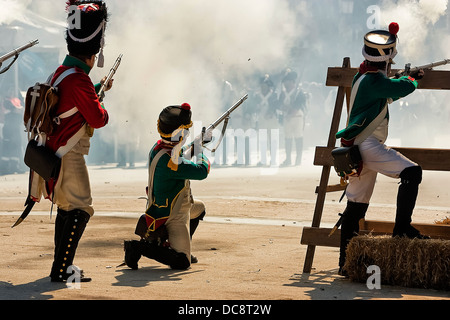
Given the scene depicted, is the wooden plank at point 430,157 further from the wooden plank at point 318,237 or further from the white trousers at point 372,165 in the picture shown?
the wooden plank at point 318,237

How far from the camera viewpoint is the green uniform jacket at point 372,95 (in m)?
5.25

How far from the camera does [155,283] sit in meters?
5.06

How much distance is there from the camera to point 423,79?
5.61m

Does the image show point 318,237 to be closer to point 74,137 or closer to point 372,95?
point 372,95

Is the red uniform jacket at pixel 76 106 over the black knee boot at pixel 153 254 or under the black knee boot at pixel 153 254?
over

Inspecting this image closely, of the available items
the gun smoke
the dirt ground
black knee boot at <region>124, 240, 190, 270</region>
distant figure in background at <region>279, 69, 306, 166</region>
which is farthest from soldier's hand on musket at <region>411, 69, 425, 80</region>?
the gun smoke

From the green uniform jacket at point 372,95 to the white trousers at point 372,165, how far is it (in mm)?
117

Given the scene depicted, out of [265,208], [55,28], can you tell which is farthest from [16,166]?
[265,208]

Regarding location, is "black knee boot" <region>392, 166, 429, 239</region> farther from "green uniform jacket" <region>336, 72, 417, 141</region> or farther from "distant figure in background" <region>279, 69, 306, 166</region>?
"distant figure in background" <region>279, 69, 306, 166</region>

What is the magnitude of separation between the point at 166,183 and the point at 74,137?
94 centimetres

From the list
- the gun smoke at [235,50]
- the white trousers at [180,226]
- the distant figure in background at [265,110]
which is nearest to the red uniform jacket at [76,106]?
the white trousers at [180,226]

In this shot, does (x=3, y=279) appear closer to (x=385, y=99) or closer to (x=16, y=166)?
(x=385, y=99)

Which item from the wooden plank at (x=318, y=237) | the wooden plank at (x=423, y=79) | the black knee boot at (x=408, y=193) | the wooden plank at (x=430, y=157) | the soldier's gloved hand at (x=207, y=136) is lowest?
the wooden plank at (x=318, y=237)

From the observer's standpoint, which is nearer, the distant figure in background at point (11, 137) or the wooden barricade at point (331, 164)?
the wooden barricade at point (331, 164)
